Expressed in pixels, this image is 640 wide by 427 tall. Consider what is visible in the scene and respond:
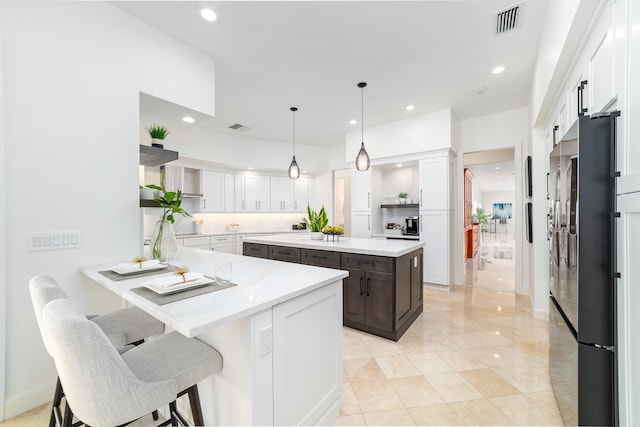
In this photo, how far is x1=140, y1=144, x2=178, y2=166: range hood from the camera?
92.9 inches

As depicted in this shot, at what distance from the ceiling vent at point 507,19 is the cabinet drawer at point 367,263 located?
92.7 inches

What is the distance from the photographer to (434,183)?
14.7ft

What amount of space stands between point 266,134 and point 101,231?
4.13m

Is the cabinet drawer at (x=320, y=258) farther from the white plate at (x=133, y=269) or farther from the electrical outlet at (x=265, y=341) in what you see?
the electrical outlet at (x=265, y=341)

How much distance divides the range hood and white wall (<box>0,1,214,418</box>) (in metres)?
0.11

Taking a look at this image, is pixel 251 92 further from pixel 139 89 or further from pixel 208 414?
pixel 208 414

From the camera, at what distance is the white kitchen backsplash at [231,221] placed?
5.28 metres

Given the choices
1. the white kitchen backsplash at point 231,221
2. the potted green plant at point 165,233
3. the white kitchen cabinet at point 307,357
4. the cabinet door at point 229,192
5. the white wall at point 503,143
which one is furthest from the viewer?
the cabinet door at point 229,192

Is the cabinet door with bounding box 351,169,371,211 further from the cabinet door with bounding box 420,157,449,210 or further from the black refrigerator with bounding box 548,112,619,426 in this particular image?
the black refrigerator with bounding box 548,112,619,426

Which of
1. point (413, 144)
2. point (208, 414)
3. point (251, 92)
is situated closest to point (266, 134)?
point (251, 92)

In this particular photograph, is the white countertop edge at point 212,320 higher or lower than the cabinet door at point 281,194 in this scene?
lower

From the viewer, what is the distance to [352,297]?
9.68 ft

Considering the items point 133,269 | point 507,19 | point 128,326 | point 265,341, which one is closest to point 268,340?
point 265,341

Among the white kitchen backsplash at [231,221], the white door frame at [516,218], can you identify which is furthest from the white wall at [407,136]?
the white kitchen backsplash at [231,221]
